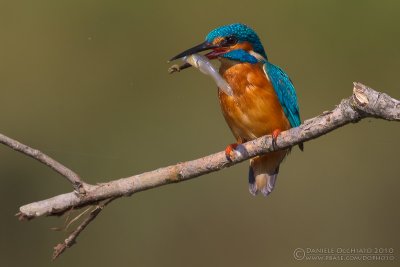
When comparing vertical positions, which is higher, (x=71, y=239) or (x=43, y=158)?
(x=43, y=158)

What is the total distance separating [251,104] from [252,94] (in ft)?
0.15

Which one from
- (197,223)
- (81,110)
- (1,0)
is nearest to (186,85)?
(81,110)

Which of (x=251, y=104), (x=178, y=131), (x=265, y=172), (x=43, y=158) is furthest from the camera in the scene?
(x=178, y=131)

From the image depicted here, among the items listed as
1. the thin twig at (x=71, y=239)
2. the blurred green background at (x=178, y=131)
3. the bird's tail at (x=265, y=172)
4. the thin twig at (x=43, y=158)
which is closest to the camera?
the thin twig at (x=43, y=158)

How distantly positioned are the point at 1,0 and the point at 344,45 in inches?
115

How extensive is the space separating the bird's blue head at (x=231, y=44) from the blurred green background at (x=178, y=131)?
2.09 m

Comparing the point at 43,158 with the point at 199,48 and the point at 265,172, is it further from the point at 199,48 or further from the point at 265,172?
the point at 265,172

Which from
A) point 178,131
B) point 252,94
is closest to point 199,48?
point 252,94

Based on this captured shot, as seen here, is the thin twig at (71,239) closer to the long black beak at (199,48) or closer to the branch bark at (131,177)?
the branch bark at (131,177)

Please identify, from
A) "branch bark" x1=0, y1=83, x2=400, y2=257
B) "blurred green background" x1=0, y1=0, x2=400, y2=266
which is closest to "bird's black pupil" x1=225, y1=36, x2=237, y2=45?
"branch bark" x1=0, y1=83, x2=400, y2=257

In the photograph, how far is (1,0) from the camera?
23.8 ft

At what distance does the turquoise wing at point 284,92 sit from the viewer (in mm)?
3973

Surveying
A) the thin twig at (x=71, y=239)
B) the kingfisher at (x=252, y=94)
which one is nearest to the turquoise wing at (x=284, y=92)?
the kingfisher at (x=252, y=94)

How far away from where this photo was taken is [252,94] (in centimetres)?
389
